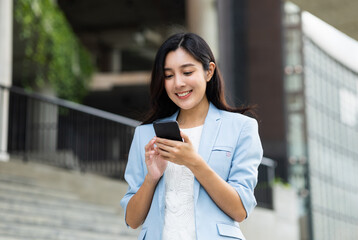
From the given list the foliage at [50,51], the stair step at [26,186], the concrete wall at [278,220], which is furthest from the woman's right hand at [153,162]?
the foliage at [50,51]

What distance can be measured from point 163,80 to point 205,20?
15.7m

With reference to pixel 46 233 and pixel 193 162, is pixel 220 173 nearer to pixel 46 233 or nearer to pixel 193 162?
→ pixel 193 162

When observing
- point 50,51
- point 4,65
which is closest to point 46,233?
point 4,65

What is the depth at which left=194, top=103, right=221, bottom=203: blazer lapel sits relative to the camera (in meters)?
2.08

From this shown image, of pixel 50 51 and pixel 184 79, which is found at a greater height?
pixel 50 51

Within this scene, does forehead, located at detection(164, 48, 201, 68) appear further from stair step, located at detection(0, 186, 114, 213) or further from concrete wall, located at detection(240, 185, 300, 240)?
concrete wall, located at detection(240, 185, 300, 240)

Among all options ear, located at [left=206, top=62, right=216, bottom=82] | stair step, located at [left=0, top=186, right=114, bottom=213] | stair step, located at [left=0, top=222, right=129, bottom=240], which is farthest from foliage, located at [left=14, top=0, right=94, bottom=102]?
ear, located at [left=206, top=62, right=216, bottom=82]

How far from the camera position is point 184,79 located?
213cm

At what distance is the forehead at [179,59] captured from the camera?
2.13 meters

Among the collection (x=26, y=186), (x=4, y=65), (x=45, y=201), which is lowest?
(x=45, y=201)

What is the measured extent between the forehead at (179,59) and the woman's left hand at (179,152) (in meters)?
0.30

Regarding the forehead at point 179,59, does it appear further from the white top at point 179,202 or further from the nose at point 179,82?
the white top at point 179,202

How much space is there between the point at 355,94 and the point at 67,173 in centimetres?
2582

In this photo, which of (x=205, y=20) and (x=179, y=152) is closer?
A: (x=179, y=152)
